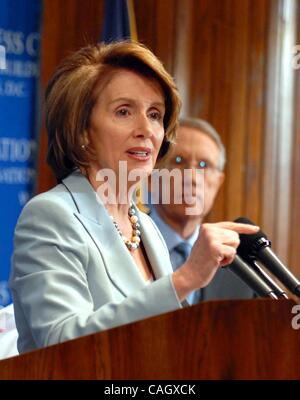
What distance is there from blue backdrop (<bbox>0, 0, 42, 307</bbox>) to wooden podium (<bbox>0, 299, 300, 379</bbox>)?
2555 mm

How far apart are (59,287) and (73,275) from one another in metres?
0.06

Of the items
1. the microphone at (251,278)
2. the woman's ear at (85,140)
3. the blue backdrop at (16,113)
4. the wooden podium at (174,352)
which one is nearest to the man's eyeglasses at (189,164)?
the blue backdrop at (16,113)

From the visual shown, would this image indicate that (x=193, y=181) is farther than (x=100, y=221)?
Yes

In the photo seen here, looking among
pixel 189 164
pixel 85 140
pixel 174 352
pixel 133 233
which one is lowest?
pixel 174 352

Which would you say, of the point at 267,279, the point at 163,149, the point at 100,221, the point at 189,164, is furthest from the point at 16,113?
the point at 267,279

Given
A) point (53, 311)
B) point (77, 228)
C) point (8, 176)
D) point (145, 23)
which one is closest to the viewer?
point (53, 311)

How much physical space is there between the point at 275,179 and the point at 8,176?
179cm

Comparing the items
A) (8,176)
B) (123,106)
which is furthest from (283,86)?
(123,106)

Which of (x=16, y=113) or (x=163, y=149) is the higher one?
(x=16, y=113)

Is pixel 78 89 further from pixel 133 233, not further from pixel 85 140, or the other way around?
pixel 133 233

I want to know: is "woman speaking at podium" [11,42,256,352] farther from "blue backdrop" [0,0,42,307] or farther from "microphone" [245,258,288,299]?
"blue backdrop" [0,0,42,307]

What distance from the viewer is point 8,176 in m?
4.06

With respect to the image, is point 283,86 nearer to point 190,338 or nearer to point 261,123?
point 261,123

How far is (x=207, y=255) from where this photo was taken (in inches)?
67.7
